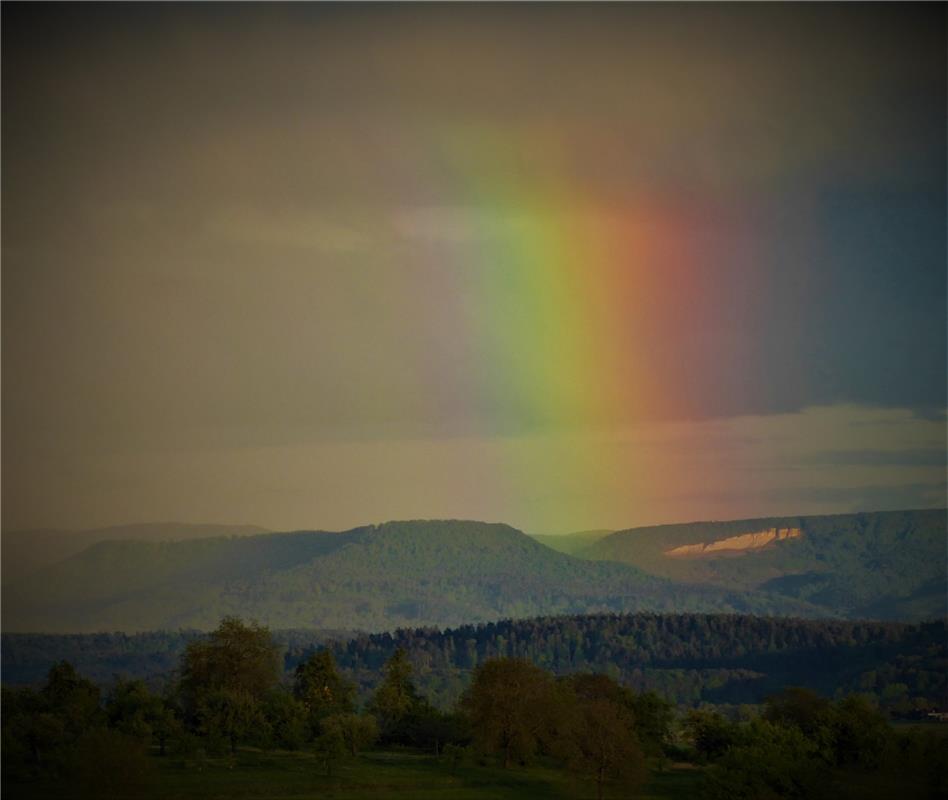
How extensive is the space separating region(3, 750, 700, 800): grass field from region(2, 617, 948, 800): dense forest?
0.60 m

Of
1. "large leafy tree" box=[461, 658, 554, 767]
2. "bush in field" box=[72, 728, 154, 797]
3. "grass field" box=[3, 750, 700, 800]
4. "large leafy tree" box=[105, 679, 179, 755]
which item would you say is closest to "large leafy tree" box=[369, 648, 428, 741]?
"grass field" box=[3, 750, 700, 800]

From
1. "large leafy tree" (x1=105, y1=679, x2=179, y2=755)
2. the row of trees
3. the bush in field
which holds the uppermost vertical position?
"large leafy tree" (x1=105, y1=679, x2=179, y2=755)

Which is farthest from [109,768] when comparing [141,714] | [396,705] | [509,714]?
[396,705]

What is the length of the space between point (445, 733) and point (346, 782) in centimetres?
2704

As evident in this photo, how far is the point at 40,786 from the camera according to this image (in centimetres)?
10625

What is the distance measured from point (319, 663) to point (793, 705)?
54.1 metres

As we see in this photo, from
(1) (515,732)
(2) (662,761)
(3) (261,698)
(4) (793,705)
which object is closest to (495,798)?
(1) (515,732)

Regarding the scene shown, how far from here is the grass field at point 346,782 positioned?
107 metres

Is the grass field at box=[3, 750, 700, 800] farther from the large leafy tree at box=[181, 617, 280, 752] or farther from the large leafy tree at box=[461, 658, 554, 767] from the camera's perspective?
the large leafy tree at box=[181, 617, 280, 752]

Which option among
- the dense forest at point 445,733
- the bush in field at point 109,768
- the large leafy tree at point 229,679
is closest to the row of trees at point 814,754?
the dense forest at point 445,733

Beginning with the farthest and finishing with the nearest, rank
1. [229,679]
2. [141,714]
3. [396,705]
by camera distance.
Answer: [396,705] → [229,679] → [141,714]

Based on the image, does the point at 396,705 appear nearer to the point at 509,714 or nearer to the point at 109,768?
the point at 509,714

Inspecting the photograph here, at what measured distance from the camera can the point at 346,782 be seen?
11606 cm

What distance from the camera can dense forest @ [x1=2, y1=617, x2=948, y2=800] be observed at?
11431 centimetres
